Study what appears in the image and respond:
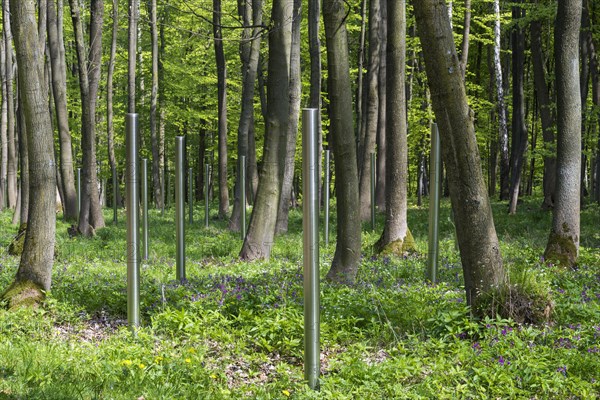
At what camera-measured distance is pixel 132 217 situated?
686cm

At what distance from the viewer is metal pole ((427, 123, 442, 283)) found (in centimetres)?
870

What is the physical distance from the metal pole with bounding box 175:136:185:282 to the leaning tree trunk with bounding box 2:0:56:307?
1473 mm

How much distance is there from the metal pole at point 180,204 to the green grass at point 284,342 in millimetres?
313

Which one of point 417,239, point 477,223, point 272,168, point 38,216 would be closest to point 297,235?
point 417,239

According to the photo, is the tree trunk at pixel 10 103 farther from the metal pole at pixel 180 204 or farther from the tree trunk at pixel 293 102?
the metal pole at pixel 180 204

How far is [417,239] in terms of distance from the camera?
15680 mm

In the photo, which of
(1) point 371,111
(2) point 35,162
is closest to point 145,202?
(2) point 35,162

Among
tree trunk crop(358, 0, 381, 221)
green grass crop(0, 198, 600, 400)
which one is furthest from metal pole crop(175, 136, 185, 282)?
tree trunk crop(358, 0, 381, 221)

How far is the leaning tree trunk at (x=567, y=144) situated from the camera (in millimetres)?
10992

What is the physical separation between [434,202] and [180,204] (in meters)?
3.16

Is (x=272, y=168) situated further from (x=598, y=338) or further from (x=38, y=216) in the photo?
(x=598, y=338)

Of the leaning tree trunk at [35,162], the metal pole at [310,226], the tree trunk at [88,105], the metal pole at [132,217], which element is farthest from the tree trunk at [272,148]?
the tree trunk at [88,105]

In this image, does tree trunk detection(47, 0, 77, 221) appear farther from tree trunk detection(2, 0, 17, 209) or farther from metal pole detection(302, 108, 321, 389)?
metal pole detection(302, 108, 321, 389)

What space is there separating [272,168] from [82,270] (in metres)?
3.45
